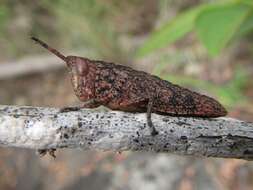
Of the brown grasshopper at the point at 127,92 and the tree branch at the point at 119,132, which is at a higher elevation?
the brown grasshopper at the point at 127,92

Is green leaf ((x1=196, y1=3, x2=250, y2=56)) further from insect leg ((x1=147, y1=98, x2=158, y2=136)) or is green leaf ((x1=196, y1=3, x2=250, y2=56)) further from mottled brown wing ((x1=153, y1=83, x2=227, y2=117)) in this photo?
insect leg ((x1=147, y1=98, x2=158, y2=136))

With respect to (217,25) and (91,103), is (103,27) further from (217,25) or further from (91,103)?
(91,103)

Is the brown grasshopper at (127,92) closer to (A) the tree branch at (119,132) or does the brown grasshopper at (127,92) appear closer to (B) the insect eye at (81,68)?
(B) the insect eye at (81,68)

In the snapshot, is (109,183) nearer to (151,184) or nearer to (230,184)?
(151,184)

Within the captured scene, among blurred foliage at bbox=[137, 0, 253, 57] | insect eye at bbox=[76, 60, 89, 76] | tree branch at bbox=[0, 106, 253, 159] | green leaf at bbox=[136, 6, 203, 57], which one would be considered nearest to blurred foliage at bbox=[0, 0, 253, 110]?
green leaf at bbox=[136, 6, 203, 57]

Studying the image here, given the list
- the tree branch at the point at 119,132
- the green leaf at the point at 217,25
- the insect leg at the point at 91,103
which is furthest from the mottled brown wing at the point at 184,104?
the green leaf at the point at 217,25

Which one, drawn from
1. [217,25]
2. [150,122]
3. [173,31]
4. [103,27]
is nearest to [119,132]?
[150,122]

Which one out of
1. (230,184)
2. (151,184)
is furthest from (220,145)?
(151,184)
